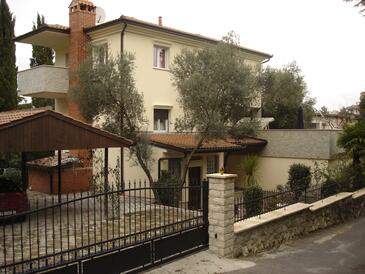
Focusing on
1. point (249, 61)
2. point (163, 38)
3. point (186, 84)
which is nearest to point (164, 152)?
point (186, 84)

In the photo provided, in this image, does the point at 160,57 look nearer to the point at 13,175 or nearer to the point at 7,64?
A: the point at 13,175

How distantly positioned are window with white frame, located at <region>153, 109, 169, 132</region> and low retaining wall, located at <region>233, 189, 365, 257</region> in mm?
9589

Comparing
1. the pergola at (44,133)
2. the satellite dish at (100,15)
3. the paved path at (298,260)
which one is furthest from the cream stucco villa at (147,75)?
the paved path at (298,260)

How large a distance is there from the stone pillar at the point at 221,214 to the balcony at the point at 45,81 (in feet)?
46.9

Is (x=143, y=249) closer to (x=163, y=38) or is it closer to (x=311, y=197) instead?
(x=311, y=197)

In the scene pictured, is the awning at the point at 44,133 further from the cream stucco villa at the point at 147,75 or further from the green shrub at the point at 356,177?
the green shrub at the point at 356,177

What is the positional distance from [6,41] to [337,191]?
24.0 m

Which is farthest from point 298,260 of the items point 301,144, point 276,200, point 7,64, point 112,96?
point 7,64

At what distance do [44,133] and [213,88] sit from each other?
7760 millimetres

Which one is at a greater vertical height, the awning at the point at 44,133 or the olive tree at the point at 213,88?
the olive tree at the point at 213,88

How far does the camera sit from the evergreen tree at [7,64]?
2731 centimetres

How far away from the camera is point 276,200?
478 inches

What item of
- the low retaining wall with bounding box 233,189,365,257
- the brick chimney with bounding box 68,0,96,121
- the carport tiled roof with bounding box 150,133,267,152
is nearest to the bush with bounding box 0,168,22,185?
the brick chimney with bounding box 68,0,96,121

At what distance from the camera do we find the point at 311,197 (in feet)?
44.9
